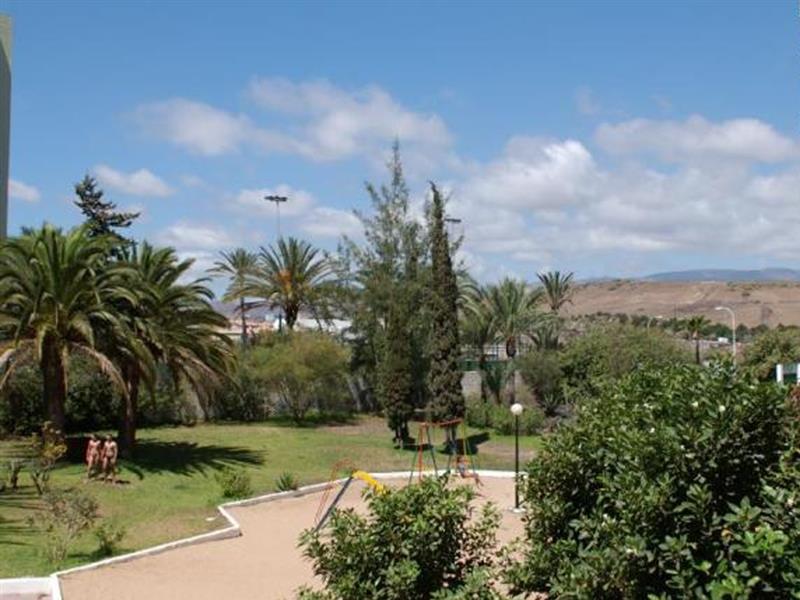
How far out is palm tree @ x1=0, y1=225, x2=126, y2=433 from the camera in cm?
2039

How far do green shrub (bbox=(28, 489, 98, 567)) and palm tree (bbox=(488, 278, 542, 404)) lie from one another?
3253 cm

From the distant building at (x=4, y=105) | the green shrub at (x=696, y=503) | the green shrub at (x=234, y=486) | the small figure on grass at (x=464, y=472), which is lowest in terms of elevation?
the small figure on grass at (x=464, y=472)

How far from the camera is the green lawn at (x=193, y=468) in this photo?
15.3 m

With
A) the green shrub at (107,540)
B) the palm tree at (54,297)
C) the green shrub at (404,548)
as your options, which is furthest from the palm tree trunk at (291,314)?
the green shrub at (404,548)

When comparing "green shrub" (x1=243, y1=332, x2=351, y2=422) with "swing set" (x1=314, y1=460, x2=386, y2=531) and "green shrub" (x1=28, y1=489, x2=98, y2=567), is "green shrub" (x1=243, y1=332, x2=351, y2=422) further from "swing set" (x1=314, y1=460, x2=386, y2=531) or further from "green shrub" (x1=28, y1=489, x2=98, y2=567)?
"green shrub" (x1=28, y1=489, x2=98, y2=567)

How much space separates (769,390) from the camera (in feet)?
15.8

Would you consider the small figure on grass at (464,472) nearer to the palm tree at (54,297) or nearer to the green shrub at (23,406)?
the palm tree at (54,297)

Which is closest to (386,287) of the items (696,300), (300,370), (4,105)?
(300,370)

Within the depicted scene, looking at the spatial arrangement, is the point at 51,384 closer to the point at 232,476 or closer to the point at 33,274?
the point at 33,274

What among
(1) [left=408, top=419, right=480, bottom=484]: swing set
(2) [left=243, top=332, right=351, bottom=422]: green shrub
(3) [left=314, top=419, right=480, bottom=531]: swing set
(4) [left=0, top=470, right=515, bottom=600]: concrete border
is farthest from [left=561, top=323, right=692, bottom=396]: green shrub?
(4) [left=0, top=470, right=515, bottom=600]: concrete border

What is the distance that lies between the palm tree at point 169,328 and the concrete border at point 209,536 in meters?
4.81

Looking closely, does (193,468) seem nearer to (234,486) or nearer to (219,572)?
(234,486)

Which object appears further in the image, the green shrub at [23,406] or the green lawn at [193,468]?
the green shrub at [23,406]

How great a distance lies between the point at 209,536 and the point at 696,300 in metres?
130
